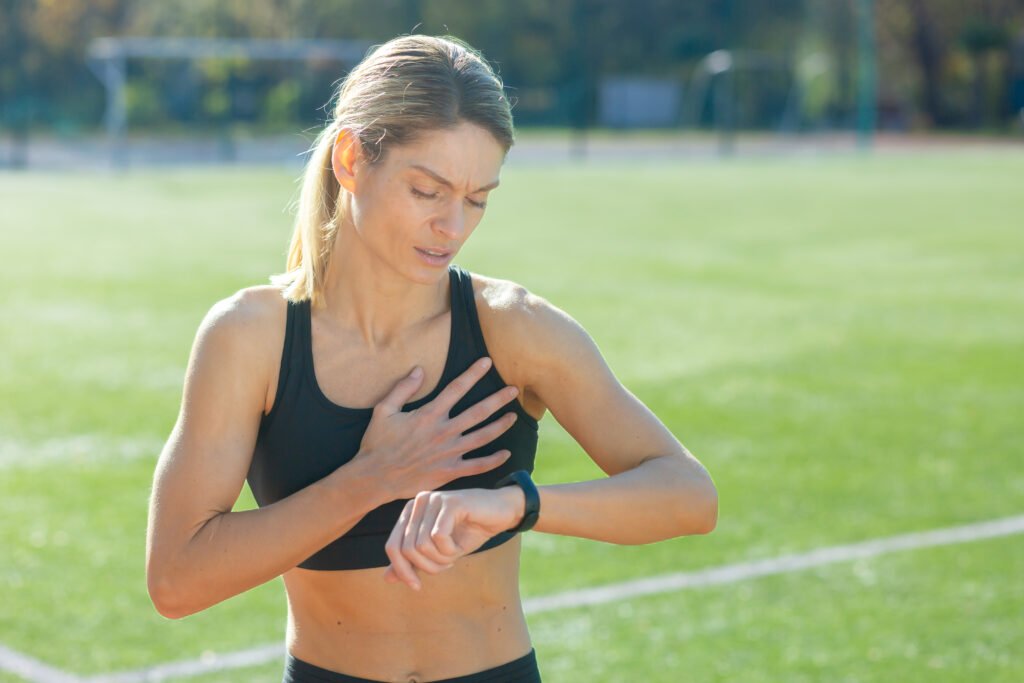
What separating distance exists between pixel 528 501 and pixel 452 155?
2.02 ft

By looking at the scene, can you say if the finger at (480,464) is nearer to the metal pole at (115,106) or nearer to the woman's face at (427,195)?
the woman's face at (427,195)

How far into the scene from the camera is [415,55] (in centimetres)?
258

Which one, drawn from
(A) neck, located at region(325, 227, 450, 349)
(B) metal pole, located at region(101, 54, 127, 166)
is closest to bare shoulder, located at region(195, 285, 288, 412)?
(A) neck, located at region(325, 227, 450, 349)

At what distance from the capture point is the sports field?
5398mm

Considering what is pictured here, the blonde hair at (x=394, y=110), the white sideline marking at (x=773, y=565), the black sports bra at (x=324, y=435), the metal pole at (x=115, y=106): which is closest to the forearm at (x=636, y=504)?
the black sports bra at (x=324, y=435)

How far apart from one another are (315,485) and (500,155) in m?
0.68

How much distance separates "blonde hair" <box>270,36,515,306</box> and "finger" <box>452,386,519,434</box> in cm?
38

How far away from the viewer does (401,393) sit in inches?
102

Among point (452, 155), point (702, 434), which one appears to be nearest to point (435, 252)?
point (452, 155)

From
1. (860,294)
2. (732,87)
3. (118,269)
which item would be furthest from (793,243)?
(732,87)

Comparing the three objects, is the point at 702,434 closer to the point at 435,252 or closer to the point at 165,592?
the point at 435,252

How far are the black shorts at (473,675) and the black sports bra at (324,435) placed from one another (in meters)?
0.21

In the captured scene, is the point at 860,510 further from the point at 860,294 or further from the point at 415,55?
the point at 860,294

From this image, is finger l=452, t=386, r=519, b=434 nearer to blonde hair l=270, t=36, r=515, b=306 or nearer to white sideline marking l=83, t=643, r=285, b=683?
blonde hair l=270, t=36, r=515, b=306
